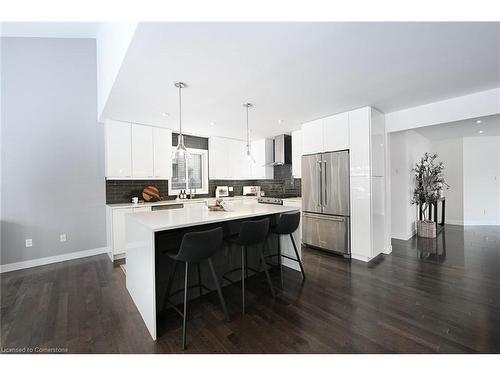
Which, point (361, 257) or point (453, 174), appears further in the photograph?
point (453, 174)

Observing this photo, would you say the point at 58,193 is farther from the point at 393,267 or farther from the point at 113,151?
the point at 393,267

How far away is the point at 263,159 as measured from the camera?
563 cm

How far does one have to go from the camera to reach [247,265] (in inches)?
115

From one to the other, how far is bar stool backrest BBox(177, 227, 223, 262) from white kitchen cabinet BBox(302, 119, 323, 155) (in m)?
2.81

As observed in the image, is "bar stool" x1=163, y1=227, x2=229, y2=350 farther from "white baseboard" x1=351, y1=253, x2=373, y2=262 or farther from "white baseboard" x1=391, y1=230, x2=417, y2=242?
"white baseboard" x1=391, y1=230, x2=417, y2=242

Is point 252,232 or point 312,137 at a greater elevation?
point 312,137

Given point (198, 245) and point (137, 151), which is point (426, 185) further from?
point (137, 151)

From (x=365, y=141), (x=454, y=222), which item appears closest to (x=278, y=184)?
(x=365, y=141)

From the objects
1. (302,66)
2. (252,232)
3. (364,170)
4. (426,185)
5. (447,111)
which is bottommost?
(252,232)

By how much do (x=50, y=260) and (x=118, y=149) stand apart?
210 cm

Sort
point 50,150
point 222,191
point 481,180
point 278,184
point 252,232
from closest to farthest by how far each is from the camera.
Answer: point 252,232 → point 50,150 → point 222,191 → point 278,184 → point 481,180

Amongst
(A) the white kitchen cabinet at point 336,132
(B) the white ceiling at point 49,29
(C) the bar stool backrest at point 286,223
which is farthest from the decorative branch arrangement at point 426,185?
(B) the white ceiling at point 49,29

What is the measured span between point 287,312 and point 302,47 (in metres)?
2.42
